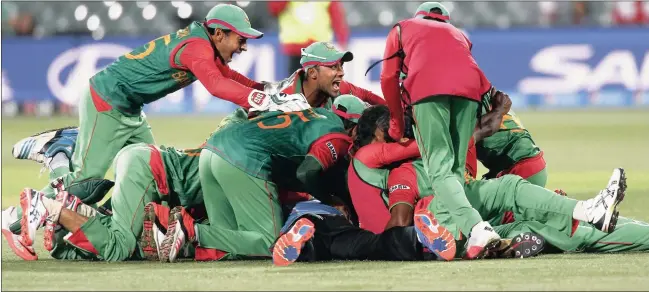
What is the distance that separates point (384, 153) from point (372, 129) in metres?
0.28

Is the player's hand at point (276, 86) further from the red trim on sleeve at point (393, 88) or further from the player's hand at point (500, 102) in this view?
the player's hand at point (500, 102)

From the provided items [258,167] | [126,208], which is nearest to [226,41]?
[258,167]

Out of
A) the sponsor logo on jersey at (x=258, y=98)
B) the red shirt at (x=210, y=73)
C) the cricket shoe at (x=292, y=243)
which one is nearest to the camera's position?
the cricket shoe at (x=292, y=243)

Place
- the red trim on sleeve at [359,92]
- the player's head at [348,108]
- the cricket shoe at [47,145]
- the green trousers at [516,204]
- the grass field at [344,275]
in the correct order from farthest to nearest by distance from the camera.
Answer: the cricket shoe at [47,145] < the red trim on sleeve at [359,92] < the player's head at [348,108] < the green trousers at [516,204] < the grass field at [344,275]

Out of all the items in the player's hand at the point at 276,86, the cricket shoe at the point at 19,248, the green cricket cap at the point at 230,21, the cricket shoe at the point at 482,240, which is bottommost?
the cricket shoe at the point at 19,248

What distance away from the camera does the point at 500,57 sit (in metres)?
22.5

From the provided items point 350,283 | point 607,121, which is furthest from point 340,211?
point 607,121

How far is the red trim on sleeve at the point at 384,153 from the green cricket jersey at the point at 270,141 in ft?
0.67

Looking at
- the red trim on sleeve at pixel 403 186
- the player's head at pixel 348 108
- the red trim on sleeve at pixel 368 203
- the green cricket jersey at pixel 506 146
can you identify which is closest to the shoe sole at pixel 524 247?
the red trim on sleeve at pixel 403 186

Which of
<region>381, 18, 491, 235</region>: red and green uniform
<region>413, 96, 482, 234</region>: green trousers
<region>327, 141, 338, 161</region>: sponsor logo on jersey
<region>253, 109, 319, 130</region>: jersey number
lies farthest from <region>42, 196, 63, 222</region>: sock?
<region>413, 96, 482, 234</region>: green trousers

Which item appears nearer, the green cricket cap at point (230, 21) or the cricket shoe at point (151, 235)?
the cricket shoe at point (151, 235)

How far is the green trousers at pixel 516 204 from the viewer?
7.31 metres

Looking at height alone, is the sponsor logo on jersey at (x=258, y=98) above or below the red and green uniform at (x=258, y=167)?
above

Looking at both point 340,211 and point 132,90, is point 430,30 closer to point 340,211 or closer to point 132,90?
point 340,211
